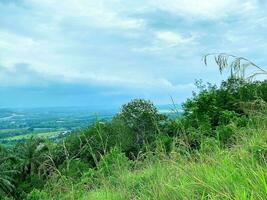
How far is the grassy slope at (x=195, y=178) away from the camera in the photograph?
3.36 m

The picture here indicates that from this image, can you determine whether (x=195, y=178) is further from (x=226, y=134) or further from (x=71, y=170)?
(x=71, y=170)

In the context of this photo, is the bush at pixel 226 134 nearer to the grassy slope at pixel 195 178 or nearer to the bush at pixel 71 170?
the grassy slope at pixel 195 178

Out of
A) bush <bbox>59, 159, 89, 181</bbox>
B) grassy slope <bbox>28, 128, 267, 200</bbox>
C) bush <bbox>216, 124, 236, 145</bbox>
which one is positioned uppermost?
bush <bbox>216, 124, 236, 145</bbox>

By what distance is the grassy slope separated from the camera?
3.36 metres

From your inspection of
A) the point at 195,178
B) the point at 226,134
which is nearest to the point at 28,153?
the point at 226,134

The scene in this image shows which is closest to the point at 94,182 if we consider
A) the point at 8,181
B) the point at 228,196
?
the point at 228,196

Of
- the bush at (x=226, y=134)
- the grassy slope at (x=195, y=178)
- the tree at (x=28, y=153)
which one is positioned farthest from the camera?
the tree at (x=28, y=153)

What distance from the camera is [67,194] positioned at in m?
4.62

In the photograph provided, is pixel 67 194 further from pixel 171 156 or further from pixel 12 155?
pixel 12 155

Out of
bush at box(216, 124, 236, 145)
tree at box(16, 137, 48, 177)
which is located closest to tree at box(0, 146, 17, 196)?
tree at box(16, 137, 48, 177)

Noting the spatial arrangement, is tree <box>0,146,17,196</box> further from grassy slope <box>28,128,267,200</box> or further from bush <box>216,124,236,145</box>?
grassy slope <box>28,128,267,200</box>

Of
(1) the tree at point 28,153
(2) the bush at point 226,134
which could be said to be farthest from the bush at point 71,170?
(1) the tree at point 28,153

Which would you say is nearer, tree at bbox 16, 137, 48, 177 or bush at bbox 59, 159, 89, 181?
bush at bbox 59, 159, 89, 181

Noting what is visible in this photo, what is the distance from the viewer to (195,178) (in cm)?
343
